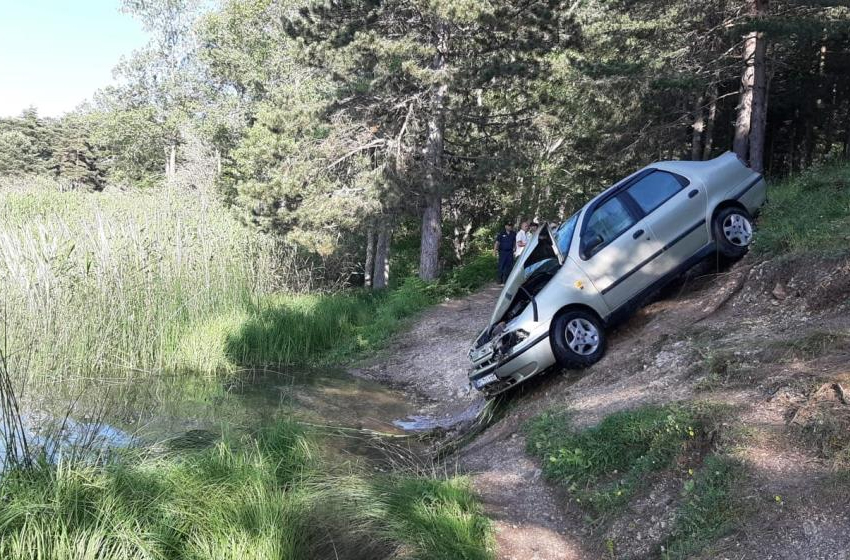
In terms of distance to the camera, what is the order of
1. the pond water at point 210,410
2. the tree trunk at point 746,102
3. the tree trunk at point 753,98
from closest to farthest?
the pond water at point 210,410 < the tree trunk at point 753,98 < the tree trunk at point 746,102

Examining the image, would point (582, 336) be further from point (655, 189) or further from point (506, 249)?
point (506, 249)

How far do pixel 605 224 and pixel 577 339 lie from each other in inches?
64.8

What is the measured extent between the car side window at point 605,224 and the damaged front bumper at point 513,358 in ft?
4.46

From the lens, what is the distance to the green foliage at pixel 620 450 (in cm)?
482

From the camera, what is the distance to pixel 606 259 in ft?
26.6

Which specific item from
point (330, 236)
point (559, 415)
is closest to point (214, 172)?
point (330, 236)

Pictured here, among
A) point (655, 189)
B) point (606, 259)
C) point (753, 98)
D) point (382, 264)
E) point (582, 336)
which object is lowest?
point (382, 264)

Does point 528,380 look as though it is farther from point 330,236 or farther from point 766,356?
point 330,236

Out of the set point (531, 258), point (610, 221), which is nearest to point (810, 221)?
point (610, 221)

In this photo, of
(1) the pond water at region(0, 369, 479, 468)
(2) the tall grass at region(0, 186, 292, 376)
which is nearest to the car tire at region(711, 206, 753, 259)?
(1) the pond water at region(0, 369, 479, 468)

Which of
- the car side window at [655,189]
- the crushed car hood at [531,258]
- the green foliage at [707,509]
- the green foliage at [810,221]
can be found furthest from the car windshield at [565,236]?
the green foliage at [707,509]

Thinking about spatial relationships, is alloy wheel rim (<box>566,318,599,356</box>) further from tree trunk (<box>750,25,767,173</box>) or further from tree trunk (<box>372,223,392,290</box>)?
tree trunk (<box>372,223,392,290</box>)

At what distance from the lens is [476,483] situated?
5750 mm

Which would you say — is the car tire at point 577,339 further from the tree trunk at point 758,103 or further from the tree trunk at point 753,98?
the tree trunk at point 753,98
